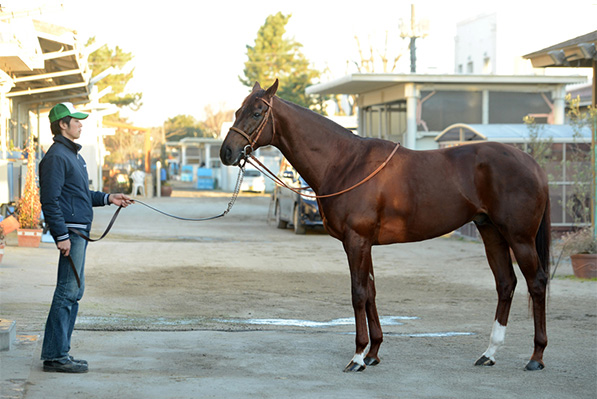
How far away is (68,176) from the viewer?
6062mm

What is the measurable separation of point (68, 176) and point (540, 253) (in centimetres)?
378

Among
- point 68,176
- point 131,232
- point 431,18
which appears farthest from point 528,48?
→ point 68,176

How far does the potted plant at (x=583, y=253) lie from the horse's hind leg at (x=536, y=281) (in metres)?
5.82

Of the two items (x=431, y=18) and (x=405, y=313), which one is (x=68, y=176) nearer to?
(x=405, y=313)

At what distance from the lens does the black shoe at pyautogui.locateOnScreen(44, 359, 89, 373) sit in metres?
5.99

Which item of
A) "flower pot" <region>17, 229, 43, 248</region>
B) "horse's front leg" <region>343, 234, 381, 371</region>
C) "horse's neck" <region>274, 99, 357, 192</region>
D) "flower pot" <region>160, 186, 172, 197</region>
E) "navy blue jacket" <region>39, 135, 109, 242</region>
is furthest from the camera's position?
"flower pot" <region>160, 186, 172, 197</region>

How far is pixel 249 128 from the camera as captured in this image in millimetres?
6695

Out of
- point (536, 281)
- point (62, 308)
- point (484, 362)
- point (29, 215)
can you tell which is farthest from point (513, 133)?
point (62, 308)

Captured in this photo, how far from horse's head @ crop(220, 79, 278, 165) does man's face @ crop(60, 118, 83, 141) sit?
1089mm

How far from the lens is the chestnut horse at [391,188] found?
667cm

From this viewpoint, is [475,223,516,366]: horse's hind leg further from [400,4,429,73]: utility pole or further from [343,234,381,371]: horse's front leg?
[400,4,429,73]: utility pole

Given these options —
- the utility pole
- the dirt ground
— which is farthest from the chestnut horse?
the utility pole

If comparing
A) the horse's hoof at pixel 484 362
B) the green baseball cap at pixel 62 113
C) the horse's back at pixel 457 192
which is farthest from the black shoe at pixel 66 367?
the horse's hoof at pixel 484 362

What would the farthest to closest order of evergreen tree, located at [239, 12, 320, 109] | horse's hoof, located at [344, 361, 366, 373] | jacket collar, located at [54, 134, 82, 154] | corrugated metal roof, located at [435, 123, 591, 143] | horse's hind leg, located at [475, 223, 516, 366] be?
evergreen tree, located at [239, 12, 320, 109] → corrugated metal roof, located at [435, 123, 591, 143] → horse's hind leg, located at [475, 223, 516, 366] → horse's hoof, located at [344, 361, 366, 373] → jacket collar, located at [54, 134, 82, 154]
